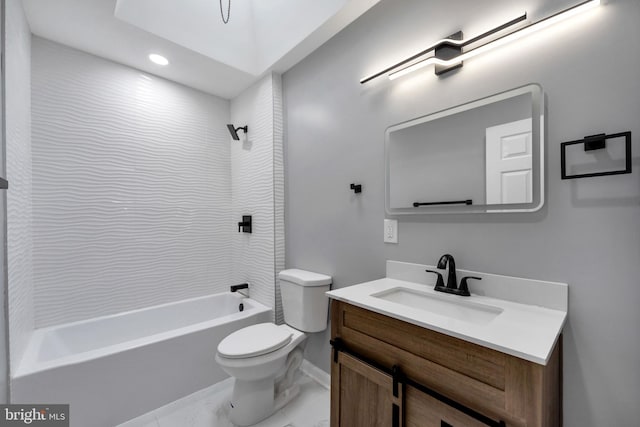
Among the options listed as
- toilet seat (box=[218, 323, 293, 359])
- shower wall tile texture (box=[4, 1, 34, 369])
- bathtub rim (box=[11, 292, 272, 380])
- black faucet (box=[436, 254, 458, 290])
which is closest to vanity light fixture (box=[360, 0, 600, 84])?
black faucet (box=[436, 254, 458, 290])

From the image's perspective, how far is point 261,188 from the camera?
8.10 feet

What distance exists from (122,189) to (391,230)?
2209mm

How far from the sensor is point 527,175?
1.11m

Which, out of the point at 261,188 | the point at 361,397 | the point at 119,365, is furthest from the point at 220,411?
the point at 261,188

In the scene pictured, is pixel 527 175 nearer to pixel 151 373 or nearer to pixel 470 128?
pixel 470 128

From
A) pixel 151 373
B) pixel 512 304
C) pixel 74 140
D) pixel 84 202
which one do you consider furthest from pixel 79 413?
pixel 512 304

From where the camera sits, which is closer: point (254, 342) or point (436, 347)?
point (436, 347)

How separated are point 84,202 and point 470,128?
268 cm

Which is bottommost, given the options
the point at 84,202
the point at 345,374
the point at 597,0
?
the point at 345,374

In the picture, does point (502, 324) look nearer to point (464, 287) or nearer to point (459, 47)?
point (464, 287)

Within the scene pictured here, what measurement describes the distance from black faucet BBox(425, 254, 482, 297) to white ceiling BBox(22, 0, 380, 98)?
1.52 metres

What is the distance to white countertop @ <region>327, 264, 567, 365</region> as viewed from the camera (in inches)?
30.2

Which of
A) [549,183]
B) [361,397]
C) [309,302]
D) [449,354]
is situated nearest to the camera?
[449,354]

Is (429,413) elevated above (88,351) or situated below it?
above
